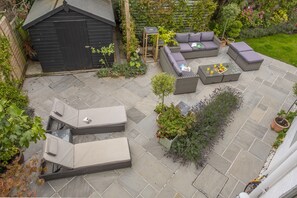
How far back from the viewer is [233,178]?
6.11 meters

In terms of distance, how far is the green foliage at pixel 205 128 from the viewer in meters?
6.34

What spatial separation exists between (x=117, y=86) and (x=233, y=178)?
5412 mm

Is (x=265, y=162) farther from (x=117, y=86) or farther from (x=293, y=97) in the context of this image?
(x=117, y=86)

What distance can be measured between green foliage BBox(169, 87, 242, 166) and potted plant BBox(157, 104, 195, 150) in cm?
24

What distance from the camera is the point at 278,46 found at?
12203 mm

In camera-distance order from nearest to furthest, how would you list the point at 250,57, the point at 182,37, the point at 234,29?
the point at 250,57 → the point at 182,37 → the point at 234,29

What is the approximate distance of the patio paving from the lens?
5.70 meters

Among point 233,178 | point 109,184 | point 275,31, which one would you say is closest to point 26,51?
point 109,184

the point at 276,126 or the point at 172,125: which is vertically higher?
the point at 172,125

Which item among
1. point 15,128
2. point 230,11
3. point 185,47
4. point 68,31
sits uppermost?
point 230,11

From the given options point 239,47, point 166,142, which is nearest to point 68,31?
point 166,142

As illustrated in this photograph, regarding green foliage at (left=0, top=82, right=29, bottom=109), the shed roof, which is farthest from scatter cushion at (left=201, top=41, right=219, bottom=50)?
green foliage at (left=0, top=82, right=29, bottom=109)

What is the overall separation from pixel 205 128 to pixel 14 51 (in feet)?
25.2

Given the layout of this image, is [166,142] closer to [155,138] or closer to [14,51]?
[155,138]
